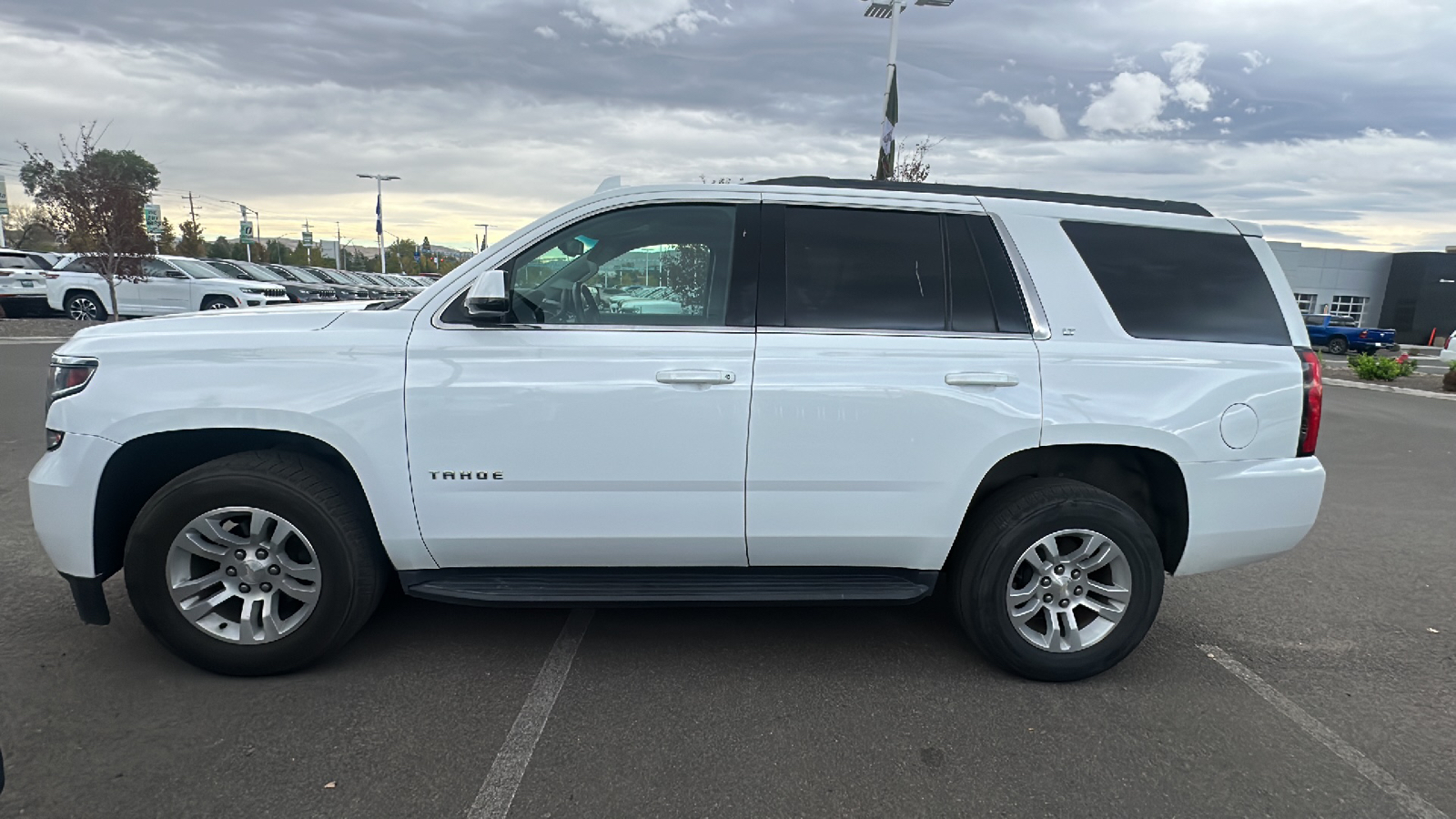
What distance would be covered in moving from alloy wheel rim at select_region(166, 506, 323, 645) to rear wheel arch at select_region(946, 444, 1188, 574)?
2603mm

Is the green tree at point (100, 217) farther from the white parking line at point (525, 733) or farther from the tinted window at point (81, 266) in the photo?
the white parking line at point (525, 733)

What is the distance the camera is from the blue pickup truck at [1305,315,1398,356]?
2939 cm

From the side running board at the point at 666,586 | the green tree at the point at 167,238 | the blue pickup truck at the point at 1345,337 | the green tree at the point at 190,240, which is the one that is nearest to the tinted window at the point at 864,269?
the side running board at the point at 666,586

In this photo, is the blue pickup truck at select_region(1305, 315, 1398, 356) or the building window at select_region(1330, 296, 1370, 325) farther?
the building window at select_region(1330, 296, 1370, 325)

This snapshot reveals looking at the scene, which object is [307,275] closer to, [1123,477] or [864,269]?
[864,269]

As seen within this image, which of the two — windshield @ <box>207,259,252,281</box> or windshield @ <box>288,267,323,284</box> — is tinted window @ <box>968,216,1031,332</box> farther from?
windshield @ <box>288,267,323,284</box>

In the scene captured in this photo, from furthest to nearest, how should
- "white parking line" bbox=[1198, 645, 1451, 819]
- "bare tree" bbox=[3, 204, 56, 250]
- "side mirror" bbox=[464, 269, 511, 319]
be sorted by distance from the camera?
"bare tree" bbox=[3, 204, 56, 250]
"side mirror" bbox=[464, 269, 511, 319]
"white parking line" bbox=[1198, 645, 1451, 819]

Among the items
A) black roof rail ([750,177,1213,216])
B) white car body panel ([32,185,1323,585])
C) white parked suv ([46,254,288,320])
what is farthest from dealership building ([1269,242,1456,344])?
white car body panel ([32,185,1323,585])

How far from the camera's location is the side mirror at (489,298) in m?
2.93

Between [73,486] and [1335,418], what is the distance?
512 inches

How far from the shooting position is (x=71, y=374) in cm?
305

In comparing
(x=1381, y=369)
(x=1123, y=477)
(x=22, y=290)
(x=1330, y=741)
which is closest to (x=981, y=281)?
(x=1123, y=477)

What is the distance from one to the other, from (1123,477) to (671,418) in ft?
6.61

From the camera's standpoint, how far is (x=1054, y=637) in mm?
3301
